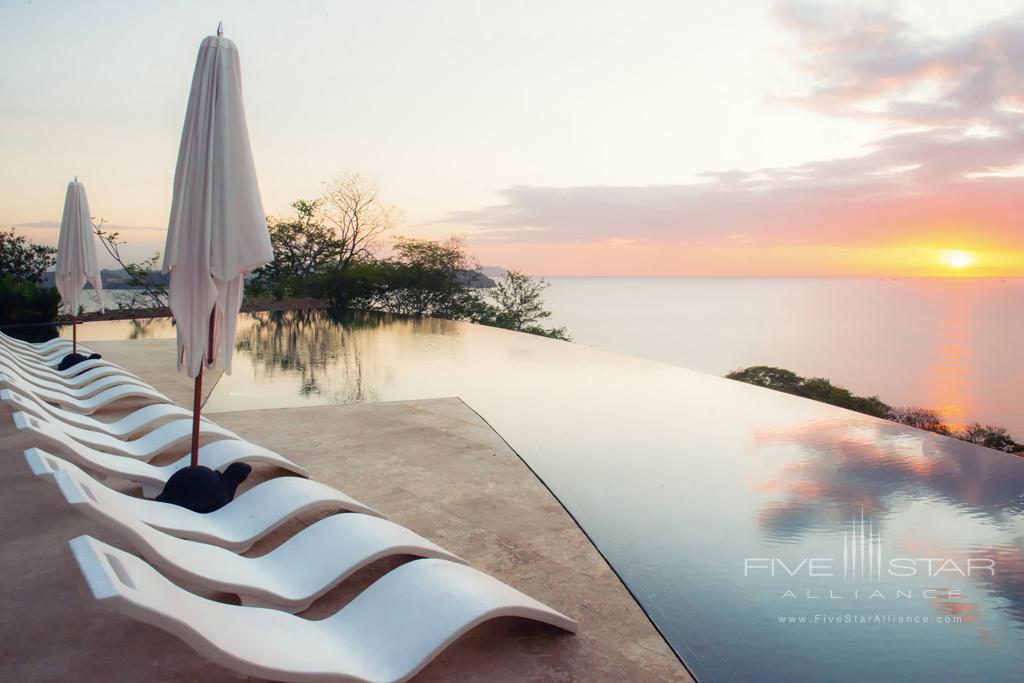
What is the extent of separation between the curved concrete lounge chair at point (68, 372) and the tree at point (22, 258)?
10216 mm

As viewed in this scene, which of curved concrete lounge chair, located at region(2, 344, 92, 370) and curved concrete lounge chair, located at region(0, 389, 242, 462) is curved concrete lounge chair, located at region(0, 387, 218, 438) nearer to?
curved concrete lounge chair, located at region(0, 389, 242, 462)

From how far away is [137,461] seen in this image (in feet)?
11.0

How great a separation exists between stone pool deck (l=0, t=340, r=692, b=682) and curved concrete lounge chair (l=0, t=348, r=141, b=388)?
1.73 ft

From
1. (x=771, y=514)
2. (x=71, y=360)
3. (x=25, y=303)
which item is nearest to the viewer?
(x=771, y=514)

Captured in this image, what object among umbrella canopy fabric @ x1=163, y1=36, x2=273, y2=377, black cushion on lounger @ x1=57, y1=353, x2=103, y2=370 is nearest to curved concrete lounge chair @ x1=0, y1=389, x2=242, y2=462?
umbrella canopy fabric @ x1=163, y1=36, x2=273, y2=377

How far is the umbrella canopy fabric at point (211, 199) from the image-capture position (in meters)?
2.72

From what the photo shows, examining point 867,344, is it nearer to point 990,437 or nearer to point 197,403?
point 990,437

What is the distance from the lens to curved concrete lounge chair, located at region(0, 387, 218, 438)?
315 cm

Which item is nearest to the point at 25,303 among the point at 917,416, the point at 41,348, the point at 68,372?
the point at 41,348

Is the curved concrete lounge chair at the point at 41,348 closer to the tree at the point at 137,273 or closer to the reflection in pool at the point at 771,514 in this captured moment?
the reflection in pool at the point at 771,514

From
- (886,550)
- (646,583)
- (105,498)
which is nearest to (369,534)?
(105,498)

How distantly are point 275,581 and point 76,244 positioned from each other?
5.65 meters

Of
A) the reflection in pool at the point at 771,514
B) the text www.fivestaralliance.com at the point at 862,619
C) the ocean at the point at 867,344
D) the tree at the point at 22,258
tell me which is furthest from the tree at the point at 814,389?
the tree at the point at 22,258

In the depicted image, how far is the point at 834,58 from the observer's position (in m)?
12.2
